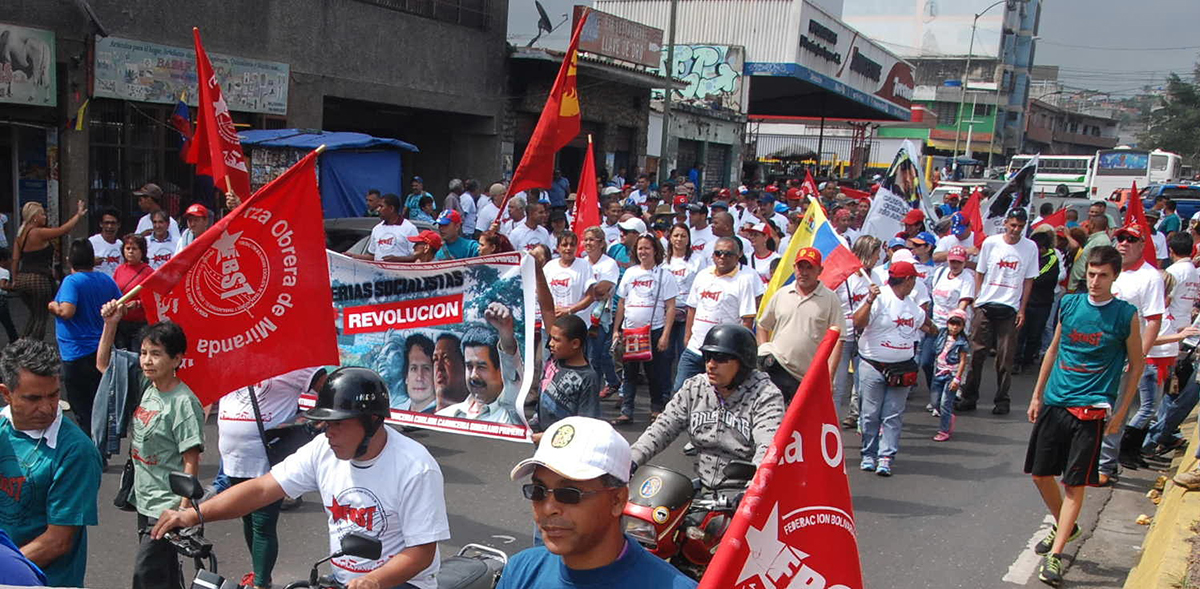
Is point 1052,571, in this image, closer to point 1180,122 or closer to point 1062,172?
point 1062,172

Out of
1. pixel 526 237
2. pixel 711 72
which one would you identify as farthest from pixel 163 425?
pixel 711 72

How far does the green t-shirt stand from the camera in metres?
4.52

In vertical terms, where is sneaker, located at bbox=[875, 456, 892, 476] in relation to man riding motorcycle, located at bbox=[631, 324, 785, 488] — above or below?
below

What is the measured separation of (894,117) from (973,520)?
133ft

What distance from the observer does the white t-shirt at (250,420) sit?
5.01m

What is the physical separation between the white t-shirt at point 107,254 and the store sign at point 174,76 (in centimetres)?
523

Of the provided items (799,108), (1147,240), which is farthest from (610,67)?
(799,108)

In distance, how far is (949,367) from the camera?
9.09 metres

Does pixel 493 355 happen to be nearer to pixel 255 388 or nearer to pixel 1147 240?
pixel 255 388

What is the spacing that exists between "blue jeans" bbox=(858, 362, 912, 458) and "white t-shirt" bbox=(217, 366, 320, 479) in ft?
14.8

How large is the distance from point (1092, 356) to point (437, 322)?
3924mm

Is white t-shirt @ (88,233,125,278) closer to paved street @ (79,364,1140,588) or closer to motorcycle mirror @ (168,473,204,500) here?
paved street @ (79,364,1140,588)

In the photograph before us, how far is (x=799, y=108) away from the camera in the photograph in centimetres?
4334

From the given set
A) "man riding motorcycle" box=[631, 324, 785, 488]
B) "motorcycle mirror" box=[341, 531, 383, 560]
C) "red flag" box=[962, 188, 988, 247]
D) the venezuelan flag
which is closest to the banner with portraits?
"man riding motorcycle" box=[631, 324, 785, 488]
